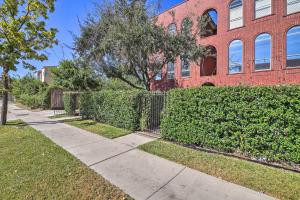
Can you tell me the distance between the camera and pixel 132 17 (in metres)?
10.1

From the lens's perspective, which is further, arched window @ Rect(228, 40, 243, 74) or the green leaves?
arched window @ Rect(228, 40, 243, 74)

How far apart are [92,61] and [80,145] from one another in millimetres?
6684

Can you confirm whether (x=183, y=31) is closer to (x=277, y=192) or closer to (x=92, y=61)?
(x=92, y=61)

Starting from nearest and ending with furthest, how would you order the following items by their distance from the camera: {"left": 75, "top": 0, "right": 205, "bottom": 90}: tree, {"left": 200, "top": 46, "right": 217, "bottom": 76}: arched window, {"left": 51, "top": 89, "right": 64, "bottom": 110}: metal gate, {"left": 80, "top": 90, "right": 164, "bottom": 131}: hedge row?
{"left": 80, "top": 90, "right": 164, "bottom": 131}: hedge row, {"left": 75, "top": 0, "right": 205, "bottom": 90}: tree, {"left": 200, "top": 46, "right": 217, "bottom": 76}: arched window, {"left": 51, "top": 89, "right": 64, "bottom": 110}: metal gate

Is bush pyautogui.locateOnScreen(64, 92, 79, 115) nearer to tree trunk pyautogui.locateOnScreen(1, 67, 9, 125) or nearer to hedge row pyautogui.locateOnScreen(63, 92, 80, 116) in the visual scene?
hedge row pyautogui.locateOnScreen(63, 92, 80, 116)

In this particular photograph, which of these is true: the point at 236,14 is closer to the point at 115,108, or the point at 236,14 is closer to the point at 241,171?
Result: the point at 115,108

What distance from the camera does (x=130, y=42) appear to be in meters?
9.80

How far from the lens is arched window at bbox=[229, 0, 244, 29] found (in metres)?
15.1

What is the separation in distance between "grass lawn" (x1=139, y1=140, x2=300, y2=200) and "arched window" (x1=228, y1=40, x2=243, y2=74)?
37.1 ft

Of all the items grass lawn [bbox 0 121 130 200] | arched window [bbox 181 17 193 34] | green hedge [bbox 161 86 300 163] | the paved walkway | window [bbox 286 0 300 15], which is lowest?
the paved walkway

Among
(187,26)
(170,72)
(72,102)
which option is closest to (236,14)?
(187,26)

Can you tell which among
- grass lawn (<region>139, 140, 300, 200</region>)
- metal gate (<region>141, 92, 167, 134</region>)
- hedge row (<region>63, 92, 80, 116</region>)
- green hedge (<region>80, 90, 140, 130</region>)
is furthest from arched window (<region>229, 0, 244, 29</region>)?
hedge row (<region>63, 92, 80, 116</region>)

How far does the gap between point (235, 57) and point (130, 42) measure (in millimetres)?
9663

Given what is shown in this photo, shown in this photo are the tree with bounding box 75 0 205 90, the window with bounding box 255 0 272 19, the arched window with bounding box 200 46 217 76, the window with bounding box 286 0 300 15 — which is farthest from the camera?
the arched window with bounding box 200 46 217 76
